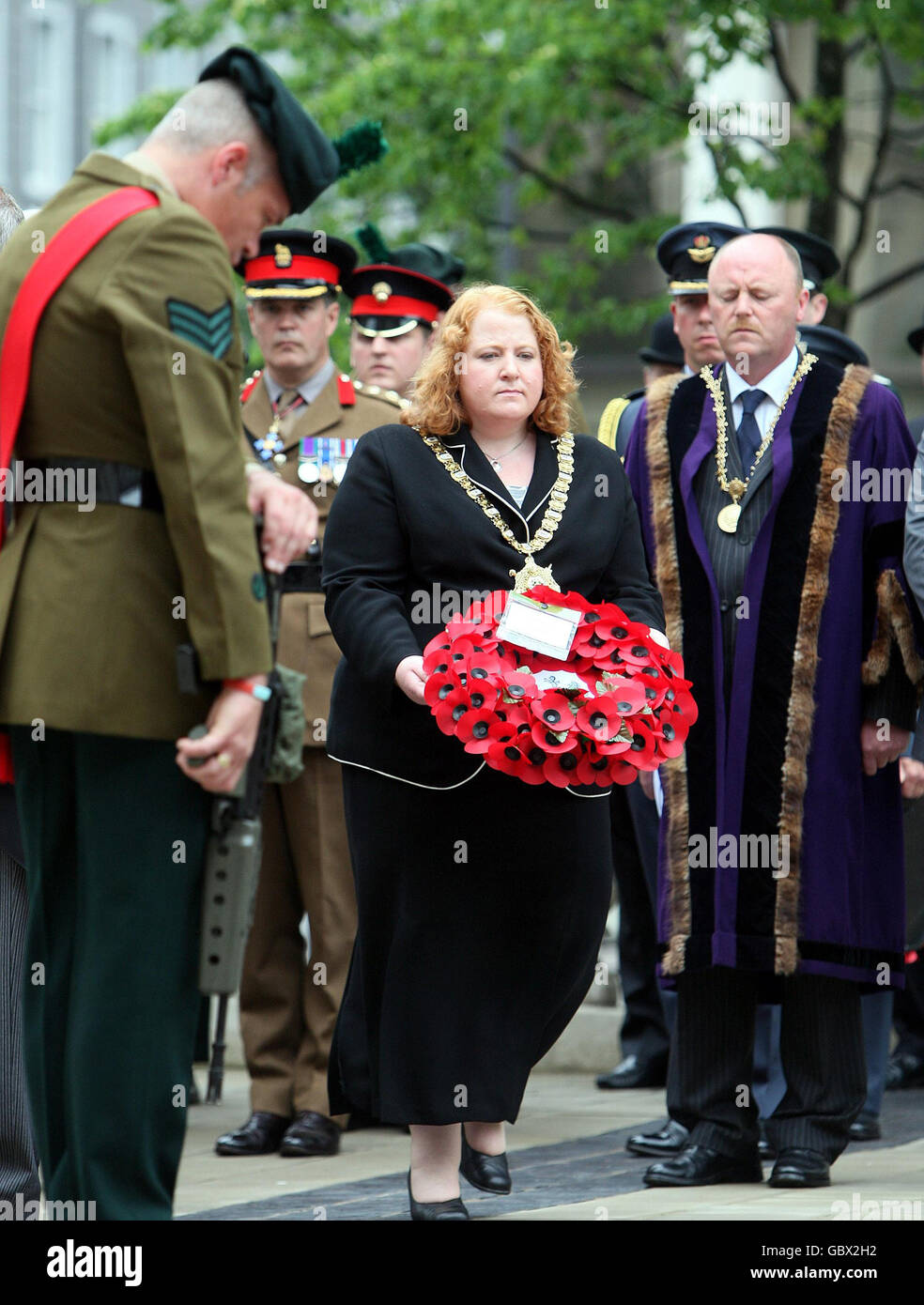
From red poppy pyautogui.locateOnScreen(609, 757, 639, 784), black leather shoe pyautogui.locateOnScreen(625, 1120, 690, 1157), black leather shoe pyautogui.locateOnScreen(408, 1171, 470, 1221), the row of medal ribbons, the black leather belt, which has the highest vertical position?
the row of medal ribbons

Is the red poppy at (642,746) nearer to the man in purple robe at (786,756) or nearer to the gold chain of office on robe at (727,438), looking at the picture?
the man in purple robe at (786,756)

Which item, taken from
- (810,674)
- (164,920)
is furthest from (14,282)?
(810,674)

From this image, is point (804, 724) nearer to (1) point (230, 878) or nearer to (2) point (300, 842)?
(2) point (300, 842)

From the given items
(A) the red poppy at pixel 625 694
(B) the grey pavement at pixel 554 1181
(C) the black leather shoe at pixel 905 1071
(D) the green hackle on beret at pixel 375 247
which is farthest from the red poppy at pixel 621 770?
(D) the green hackle on beret at pixel 375 247

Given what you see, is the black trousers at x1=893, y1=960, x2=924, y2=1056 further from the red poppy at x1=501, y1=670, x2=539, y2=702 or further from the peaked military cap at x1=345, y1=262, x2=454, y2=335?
the red poppy at x1=501, y1=670, x2=539, y2=702

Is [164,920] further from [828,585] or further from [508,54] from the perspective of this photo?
[508,54]

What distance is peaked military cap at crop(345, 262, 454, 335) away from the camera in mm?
8094

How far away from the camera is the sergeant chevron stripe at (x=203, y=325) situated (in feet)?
12.9

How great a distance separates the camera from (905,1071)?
27.1 feet

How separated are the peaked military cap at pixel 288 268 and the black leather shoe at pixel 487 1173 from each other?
2.84 metres

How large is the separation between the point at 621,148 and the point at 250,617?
11.0 m

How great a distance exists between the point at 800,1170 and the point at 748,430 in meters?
1.93

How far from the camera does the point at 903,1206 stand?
523 cm

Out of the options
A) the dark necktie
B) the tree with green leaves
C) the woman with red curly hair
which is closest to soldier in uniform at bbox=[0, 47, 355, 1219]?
the woman with red curly hair
